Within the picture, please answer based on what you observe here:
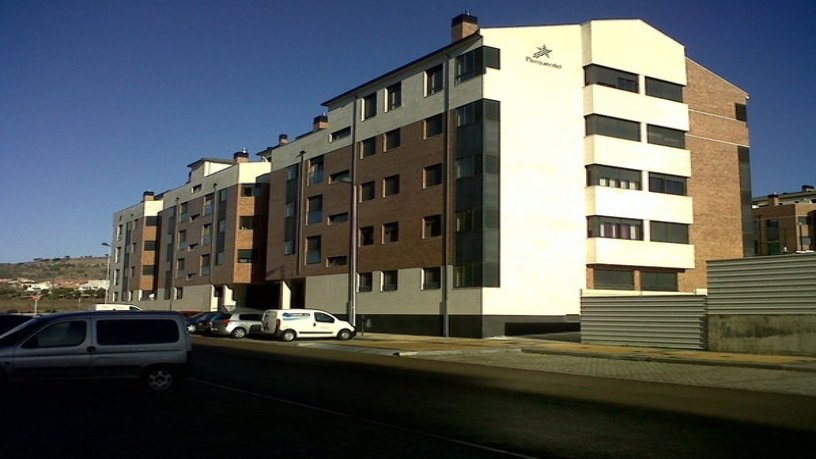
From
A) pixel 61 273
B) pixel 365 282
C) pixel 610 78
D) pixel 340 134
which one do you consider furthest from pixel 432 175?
pixel 61 273

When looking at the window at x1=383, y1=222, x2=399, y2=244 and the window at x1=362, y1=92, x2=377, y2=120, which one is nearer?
the window at x1=383, y1=222, x2=399, y2=244

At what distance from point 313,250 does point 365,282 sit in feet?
23.6

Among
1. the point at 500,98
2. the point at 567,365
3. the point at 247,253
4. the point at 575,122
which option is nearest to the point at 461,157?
the point at 500,98

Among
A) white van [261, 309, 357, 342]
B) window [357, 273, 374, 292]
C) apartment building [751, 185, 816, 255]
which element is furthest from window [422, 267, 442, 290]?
apartment building [751, 185, 816, 255]

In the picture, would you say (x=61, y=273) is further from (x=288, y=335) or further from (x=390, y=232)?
(x=288, y=335)

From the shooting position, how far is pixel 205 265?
66188 millimetres

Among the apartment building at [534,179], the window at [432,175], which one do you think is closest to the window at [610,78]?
the apartment building at [534,179]

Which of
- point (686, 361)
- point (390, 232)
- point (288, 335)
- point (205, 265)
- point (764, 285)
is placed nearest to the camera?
point (686, 361)

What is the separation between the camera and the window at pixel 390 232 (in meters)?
43.0

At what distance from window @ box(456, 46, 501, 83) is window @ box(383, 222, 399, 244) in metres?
9.72

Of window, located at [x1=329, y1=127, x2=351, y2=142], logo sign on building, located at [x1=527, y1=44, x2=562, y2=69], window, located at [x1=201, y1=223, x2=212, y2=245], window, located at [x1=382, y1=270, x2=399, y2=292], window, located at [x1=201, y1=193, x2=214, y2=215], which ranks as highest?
logo sign on building, located at [x1=527, y1=44, x2=562, y2=69]

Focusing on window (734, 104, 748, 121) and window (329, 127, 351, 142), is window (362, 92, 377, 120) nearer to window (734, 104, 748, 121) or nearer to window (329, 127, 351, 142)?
window (329, 127, 351, 142)

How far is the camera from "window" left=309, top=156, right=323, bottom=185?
168 feet

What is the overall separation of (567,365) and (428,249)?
19741 millimetres
